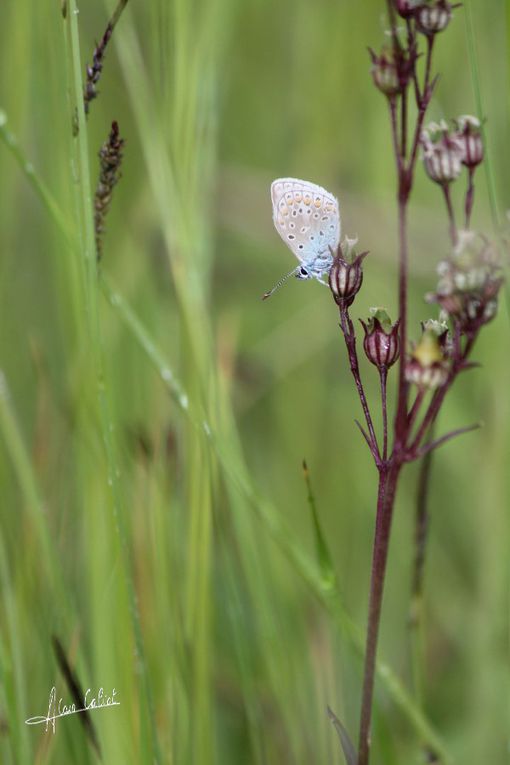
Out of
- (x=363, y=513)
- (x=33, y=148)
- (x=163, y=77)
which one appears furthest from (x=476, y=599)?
(x=33, y=148)

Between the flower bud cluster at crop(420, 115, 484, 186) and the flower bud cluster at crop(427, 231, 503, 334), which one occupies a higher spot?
the flower bud cluster at crop(420, 115, 484, 186)

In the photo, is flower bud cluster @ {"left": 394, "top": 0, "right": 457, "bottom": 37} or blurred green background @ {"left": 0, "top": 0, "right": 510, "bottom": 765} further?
blurred green background @ {"left": 0, "top": 0, "right": 510, "bottom": 765}

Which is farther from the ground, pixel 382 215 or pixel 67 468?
pixel 382 215

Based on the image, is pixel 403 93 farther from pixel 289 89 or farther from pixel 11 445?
pixel 289 89


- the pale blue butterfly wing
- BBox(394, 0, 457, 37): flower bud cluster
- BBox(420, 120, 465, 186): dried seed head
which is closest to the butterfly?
the pale blue butterfly wing
